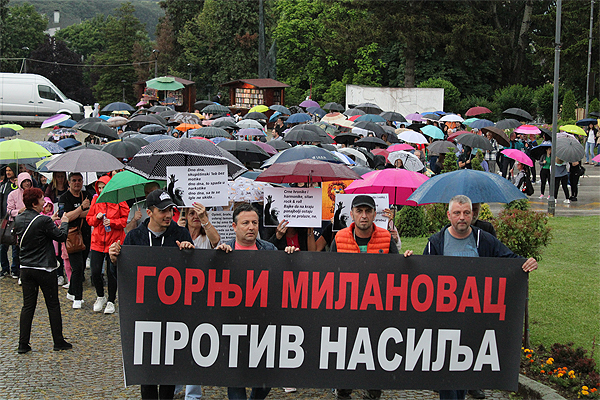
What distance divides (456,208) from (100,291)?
5722mm

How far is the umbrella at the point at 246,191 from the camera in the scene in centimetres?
802

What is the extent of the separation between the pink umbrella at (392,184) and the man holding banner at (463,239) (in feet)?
6.85

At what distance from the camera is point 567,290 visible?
32.3 feet

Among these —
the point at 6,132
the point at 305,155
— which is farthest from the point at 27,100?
the point at 305,155

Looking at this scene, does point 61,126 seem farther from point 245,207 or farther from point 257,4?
point 257,4

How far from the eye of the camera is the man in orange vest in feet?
20.2

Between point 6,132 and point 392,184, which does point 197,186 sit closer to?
point 392,184

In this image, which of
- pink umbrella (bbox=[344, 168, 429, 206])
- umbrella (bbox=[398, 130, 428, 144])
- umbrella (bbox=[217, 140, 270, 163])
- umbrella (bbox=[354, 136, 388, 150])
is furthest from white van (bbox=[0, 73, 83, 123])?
pink umbrella (bbox=[344, 168, 429, 206])

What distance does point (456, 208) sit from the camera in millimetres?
5742

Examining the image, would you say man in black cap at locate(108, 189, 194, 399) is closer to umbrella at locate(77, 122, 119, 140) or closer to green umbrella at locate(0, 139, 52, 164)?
green umbrella at locate(0, 139, 52, 164)

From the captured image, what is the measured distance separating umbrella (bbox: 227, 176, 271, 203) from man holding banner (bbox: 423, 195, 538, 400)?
8.80 feet

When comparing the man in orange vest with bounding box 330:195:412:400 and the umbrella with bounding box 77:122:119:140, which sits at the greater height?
the umbrella with bounding box 77:122:119:140

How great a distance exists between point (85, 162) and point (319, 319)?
5.50 m

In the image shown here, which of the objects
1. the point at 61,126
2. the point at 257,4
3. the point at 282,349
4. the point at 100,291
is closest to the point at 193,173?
the point at 282,349
